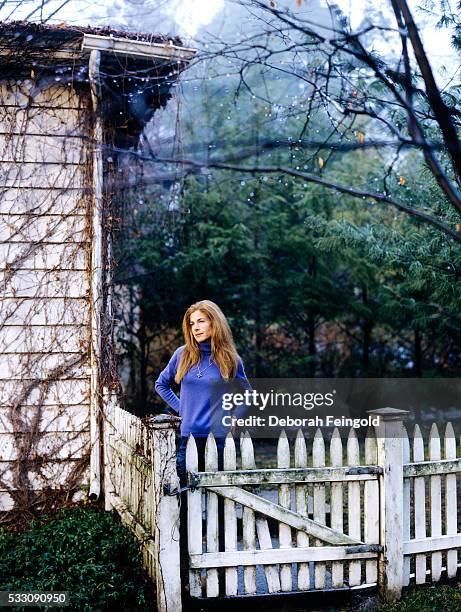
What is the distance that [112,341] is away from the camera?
6.55 m

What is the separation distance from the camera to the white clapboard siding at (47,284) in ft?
21.0

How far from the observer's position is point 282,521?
4340 mm

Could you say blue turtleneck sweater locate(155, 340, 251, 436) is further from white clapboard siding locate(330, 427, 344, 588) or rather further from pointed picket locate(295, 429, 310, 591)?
white clapboard siding locate(330, 427, 344, 588)

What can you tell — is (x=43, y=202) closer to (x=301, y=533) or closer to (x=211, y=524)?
(x=211, y=524)

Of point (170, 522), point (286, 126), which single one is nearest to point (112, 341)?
point (170, 522)

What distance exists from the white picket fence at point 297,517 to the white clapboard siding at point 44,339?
1.98 m

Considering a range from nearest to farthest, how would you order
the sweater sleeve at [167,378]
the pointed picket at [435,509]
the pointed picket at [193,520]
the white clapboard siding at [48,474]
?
the pointed picket at [193,520] → the pointed picket at [435,509] → the sweater sleeve at [167,378] → the white clapboard siding at [48,474]

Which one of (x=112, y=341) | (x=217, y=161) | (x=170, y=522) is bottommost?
(x=170, y=522)

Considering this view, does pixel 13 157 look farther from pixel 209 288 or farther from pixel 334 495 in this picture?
pixel 209 288

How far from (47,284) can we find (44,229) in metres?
0.51

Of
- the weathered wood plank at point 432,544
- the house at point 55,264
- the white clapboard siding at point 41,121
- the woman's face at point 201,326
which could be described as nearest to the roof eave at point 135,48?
the house at point 55,264

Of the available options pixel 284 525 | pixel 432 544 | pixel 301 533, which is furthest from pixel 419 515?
pixel 284 525

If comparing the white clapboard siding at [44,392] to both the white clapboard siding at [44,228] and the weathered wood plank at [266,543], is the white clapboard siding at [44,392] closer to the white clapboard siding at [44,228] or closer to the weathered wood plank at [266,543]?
the white clapboard siding at [44,228]

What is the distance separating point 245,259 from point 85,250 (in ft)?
15.8
